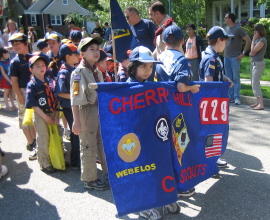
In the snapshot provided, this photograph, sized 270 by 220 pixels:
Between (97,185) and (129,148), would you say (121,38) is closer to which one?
(97,185)

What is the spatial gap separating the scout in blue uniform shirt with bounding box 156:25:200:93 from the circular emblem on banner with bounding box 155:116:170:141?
0.37 m

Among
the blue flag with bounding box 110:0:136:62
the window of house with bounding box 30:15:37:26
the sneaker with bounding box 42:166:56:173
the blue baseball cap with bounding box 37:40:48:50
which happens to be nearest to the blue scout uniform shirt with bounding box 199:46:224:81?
the blue flag with bounding box 110:0:136:62

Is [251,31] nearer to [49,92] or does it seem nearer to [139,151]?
[49,92]

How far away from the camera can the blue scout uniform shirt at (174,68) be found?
3.57 m

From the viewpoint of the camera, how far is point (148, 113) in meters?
3.30

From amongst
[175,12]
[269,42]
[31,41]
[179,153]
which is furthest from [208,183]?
[269,42]

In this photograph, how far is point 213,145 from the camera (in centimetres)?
415

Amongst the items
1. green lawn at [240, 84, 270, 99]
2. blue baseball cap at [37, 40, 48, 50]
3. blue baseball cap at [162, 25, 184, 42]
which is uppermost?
blue baseball cap at [37, 40, 48, 50]

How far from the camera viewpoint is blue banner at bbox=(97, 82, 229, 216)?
320cm

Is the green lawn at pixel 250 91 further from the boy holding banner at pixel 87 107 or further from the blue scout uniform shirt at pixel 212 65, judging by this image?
the boy holding banner at pixel 87 107

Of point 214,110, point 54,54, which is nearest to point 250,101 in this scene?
point 214,110

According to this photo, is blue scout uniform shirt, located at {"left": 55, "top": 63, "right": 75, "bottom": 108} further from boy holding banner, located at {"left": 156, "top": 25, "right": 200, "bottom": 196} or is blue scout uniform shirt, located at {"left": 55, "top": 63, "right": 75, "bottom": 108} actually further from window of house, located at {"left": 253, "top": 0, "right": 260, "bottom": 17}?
window of house, located at {"left": 253, "top": 0, "right": 260, "bottom": 17}

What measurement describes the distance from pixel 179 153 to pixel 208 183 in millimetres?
1078

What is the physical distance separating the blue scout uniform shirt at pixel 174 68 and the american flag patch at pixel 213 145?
35.0 inches
